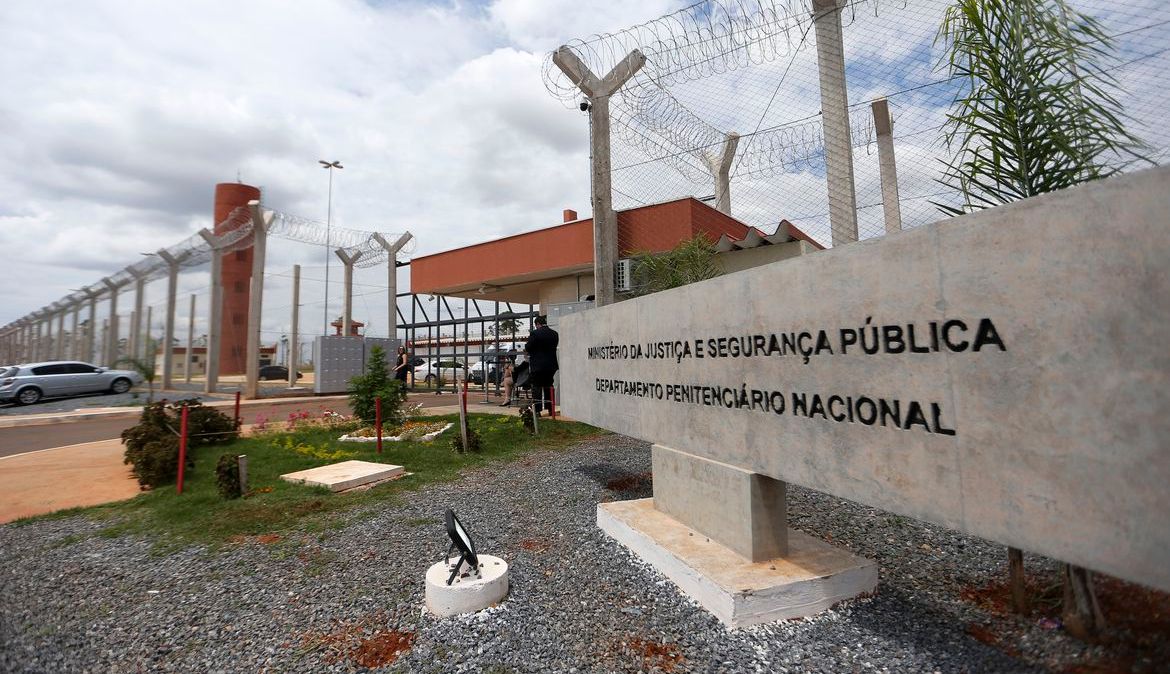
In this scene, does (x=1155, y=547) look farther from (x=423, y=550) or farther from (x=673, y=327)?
(x=423, y=550)

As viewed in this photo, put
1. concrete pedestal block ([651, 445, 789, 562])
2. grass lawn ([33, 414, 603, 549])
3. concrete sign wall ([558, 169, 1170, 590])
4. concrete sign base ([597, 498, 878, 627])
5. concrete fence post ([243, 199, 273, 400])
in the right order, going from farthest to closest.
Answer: concrete fence post ([243, 199, 273, 400])
grass lawn ([33, 414, 603, 549])
concrete pedestal block ([651, 445, 789, 562])
concrete sign base ([597, 498, 878, 627])
concrete sign wall ([558, 169, 1170, 590])

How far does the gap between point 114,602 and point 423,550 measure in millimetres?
2059

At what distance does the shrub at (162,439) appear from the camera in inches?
269

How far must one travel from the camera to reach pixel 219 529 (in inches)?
191

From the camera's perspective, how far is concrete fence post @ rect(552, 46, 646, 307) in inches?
325

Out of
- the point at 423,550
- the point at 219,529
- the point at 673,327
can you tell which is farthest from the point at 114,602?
the point at 673,327

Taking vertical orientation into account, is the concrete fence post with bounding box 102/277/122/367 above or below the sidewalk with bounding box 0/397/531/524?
above

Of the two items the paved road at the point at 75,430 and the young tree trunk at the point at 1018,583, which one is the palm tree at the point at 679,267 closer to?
the young tree trunk at the point at 1018,583

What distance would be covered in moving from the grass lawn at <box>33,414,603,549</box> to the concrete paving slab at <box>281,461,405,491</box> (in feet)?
0.50

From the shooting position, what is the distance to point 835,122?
5.85m

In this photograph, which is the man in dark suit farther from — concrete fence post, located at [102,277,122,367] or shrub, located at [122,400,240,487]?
concrete fence post, located at [102,277,122,367]

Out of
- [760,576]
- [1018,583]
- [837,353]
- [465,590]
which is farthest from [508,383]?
[1018,583]

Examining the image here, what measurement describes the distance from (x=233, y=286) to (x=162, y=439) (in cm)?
3478

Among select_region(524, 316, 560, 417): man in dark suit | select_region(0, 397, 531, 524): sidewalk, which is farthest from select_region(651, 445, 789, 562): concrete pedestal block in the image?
select_region(0, 397, 531, 524): sidewalk
